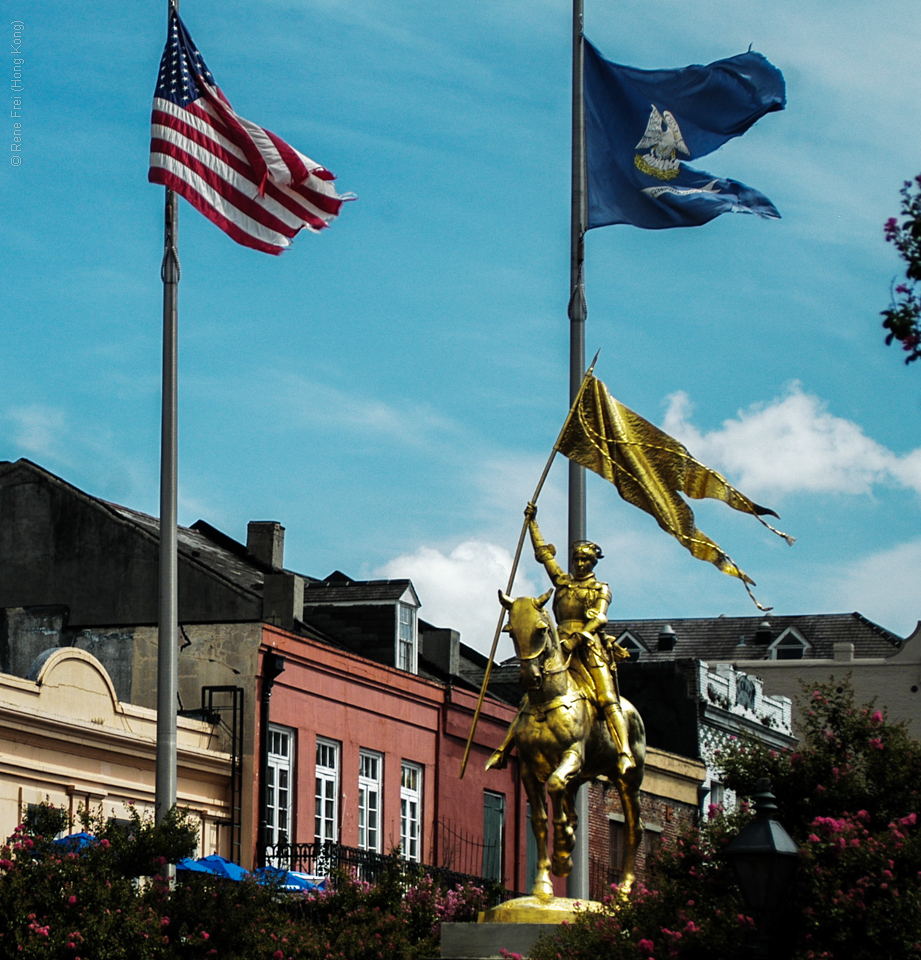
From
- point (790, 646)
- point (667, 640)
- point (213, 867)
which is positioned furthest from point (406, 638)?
point (790, 646)

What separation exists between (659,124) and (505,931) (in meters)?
10.6

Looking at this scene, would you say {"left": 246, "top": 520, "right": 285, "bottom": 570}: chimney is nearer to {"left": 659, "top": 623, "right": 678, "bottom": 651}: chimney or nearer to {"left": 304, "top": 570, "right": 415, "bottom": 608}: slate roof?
{"left": 304, "top": 570, "right": 415, "bottom": 608}: slate roof

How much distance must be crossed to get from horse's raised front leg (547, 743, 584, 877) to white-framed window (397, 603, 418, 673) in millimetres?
18634

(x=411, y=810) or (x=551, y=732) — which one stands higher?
(x=411, y=810)

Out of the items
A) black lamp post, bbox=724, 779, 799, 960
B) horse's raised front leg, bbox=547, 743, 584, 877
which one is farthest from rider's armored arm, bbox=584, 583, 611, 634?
black lamp post, bbox=724, 779, 799, 960

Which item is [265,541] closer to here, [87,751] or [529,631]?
[87,751]

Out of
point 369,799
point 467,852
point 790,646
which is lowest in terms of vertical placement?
point 467,852

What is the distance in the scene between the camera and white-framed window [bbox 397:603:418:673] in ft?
120

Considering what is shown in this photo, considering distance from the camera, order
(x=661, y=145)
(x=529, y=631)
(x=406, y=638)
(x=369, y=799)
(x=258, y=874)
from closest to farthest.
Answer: (x=529, y=631), (x=661, y=145), (x=258, y=874), (x=369, y=799), (x=406, y=638)

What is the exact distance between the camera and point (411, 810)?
35906 mm

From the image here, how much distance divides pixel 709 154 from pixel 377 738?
14580 mm

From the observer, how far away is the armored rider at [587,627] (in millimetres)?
18234

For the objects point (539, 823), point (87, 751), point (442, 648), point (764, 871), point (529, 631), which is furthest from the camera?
point (442, 648)

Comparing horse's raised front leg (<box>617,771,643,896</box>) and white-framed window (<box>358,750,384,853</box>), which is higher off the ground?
white-framed window (<box>358,750,384,853</box>)
